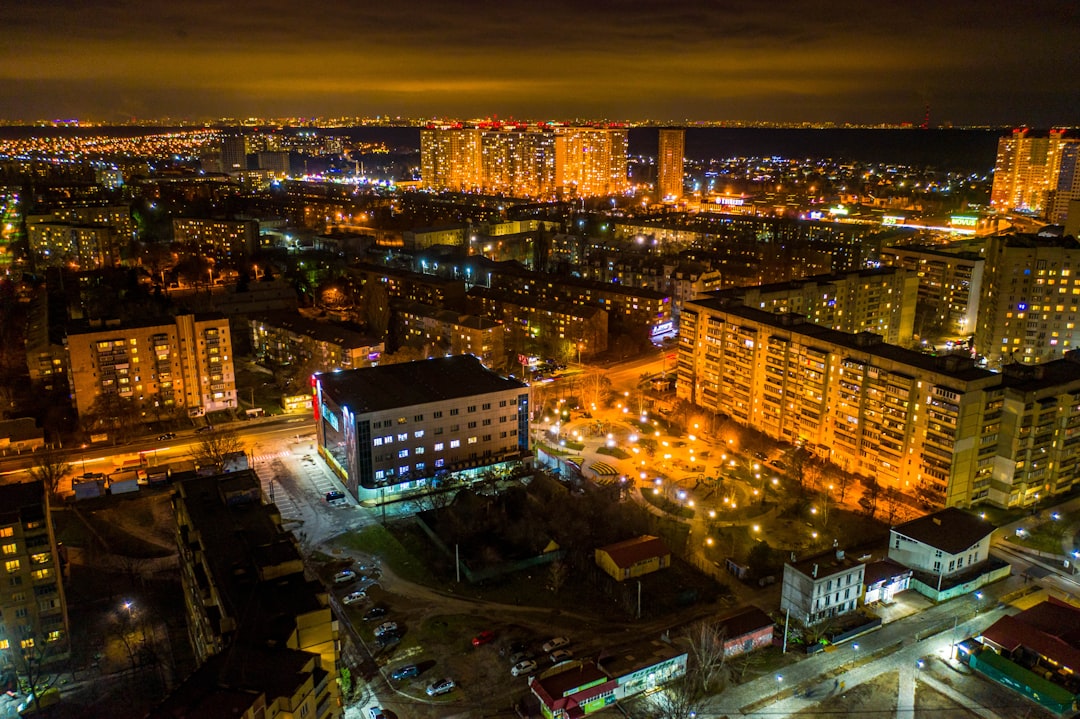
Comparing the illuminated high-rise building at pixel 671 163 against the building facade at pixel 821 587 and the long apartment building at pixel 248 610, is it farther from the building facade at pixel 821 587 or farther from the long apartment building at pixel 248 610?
the long apartment building at pixel 248 610

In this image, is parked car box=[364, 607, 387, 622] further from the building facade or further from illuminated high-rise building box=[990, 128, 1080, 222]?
illuminated high-rise building box=[990, 128, 1080, 222]

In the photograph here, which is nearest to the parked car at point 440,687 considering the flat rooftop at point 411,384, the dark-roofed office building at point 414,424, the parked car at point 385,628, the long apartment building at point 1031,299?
the parked car at point 385,628

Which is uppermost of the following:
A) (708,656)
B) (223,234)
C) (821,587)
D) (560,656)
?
A: (223,234)

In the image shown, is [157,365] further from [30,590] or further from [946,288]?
[946,288]

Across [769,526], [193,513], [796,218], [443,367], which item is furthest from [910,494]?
[796,218]

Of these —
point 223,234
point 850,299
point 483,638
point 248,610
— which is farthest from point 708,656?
point 223,234

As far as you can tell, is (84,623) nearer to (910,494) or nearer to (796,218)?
(910,494)

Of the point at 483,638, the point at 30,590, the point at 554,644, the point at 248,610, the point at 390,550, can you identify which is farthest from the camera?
the point at 390,550

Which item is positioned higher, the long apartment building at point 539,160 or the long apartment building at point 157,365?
the long apartment building at point 539,160
